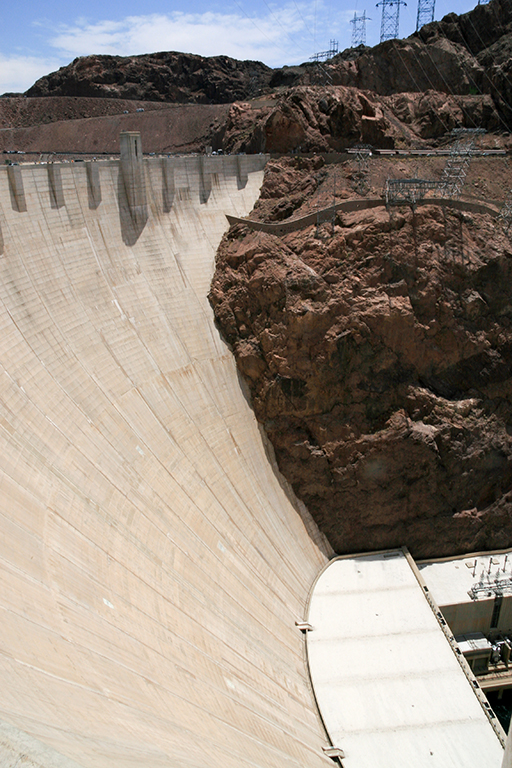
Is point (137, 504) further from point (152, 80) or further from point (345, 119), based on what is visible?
point (152, 80)

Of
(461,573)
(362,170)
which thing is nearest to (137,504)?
(461,573)

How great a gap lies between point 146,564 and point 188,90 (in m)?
96.3

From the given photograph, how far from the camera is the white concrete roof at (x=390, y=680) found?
25312 millimetres

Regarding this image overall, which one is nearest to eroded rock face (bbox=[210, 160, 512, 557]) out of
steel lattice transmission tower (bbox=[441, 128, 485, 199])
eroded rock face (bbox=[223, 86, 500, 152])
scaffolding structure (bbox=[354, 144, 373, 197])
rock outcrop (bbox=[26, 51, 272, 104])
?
scaffolding structure (bbox=[354, 144, 373, 197])

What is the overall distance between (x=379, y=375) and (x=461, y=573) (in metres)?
12.8

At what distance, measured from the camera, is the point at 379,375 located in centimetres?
3706

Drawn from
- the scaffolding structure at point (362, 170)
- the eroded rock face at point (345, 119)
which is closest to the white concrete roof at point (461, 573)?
the scaffolding structure at point (362, 170)

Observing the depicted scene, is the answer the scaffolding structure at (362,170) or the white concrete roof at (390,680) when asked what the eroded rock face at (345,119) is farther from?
the white concrete roof at (390,680)

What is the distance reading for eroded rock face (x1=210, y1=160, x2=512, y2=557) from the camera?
3641 centimetres

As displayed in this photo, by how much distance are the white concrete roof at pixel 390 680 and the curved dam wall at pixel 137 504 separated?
4.49 feet

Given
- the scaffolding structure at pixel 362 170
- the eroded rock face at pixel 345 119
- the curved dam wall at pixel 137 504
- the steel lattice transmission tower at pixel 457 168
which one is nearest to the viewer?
the curved dam wall at pixel 137 504

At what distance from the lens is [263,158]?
1689 inches

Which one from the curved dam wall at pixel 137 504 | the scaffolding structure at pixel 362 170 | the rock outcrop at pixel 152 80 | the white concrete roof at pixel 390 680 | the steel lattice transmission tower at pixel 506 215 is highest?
the rock outcrop at pixel 152 80

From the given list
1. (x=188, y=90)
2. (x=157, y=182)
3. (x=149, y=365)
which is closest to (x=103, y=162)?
(x=157, y=182)
